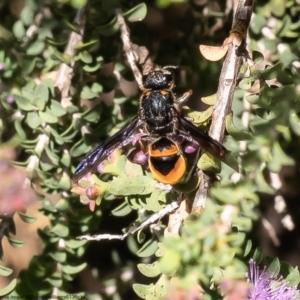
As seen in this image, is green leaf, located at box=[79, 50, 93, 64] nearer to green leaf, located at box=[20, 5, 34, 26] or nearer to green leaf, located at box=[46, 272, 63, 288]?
green leaf, located at box=[20, 5, 34, 26]

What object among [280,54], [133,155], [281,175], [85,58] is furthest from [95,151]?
[281,175]

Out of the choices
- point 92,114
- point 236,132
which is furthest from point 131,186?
point 92,114

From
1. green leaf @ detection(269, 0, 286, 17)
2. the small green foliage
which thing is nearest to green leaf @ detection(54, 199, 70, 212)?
Answer: the small green foliage

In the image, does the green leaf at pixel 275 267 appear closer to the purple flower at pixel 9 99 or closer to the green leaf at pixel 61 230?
the green leaf at pixel 61 230

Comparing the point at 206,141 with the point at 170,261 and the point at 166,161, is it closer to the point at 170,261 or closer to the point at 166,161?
the point at 166,161

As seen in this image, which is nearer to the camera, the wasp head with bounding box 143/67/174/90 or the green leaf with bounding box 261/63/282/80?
the green leaf with bounding box 261/63/282/80

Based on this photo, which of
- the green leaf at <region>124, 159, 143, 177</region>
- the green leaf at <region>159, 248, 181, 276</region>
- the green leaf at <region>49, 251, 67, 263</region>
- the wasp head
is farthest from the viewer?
the green leaf at <region>49, 251, 67, 263</region>

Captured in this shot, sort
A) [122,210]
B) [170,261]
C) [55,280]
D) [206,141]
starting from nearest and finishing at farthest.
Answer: [170,261], [206,141], [122,210], [55,280]
